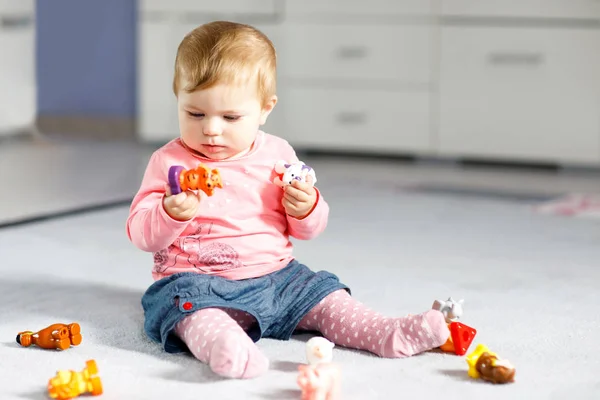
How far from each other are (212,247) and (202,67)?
9.3 inches

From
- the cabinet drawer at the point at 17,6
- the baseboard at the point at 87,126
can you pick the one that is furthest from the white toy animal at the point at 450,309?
the baseboard at the point at 87,126

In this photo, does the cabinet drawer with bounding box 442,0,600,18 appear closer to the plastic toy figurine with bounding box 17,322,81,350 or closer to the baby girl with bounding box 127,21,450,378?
the baby girl with bounding box 127,21,450,378

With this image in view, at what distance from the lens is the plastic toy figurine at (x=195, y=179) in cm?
117

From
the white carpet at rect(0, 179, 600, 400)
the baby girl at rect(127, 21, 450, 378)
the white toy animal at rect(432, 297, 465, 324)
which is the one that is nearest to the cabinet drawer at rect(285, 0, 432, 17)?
the white carpet at rect(0, 179, 600, 400)

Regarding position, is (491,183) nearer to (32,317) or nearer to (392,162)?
(392,162)

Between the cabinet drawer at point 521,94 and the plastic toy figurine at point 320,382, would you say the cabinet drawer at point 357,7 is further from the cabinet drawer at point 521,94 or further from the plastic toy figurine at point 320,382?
the plastic toy figurine at point 320,382

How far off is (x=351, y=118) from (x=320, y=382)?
2246mm

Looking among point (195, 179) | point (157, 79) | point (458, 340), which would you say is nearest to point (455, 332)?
point (458, 340)

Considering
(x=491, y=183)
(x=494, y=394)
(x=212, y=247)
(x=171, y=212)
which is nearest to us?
(x=494, y=394)

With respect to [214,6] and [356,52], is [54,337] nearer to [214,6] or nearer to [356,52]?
[356,52]

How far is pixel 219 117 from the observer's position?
1283 mm

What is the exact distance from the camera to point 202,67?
1262mm

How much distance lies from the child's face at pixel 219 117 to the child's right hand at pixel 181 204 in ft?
0.36

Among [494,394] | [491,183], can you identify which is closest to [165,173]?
[494,394]
